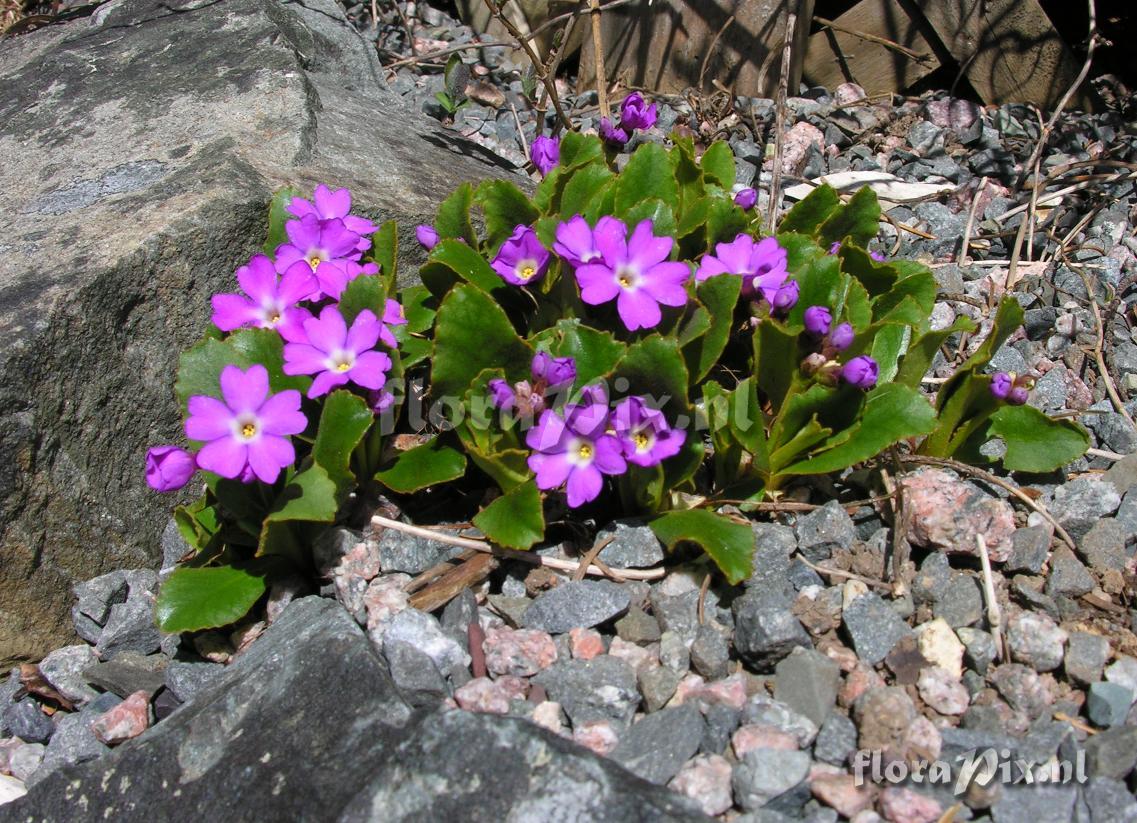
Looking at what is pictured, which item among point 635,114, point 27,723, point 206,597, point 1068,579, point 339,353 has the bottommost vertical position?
point 27,723

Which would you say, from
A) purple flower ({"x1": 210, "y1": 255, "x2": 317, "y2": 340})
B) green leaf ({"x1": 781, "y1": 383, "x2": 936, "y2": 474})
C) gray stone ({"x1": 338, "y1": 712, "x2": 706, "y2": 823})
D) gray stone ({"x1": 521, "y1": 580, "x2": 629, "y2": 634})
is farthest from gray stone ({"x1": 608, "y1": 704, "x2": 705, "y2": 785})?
purple flower ({"x1": 210, "y1": 255, "x2": 317, "y2": 340})

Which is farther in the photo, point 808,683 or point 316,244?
point 316,244

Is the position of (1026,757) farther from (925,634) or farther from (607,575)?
(607,575)

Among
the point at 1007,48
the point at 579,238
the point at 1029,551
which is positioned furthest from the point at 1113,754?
the point at 1007,48

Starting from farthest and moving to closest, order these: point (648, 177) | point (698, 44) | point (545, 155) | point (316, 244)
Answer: point (698, 44) → point (545, 155) → point (648, 177) → point (316, 244)

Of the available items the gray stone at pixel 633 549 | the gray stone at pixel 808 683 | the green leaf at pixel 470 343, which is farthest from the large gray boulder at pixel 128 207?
the gray stone at pixel 808 683

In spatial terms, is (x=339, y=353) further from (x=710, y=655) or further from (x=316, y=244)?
(x=710, y=655)

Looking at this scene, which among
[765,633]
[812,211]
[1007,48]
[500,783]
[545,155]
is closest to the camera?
[500,783]
